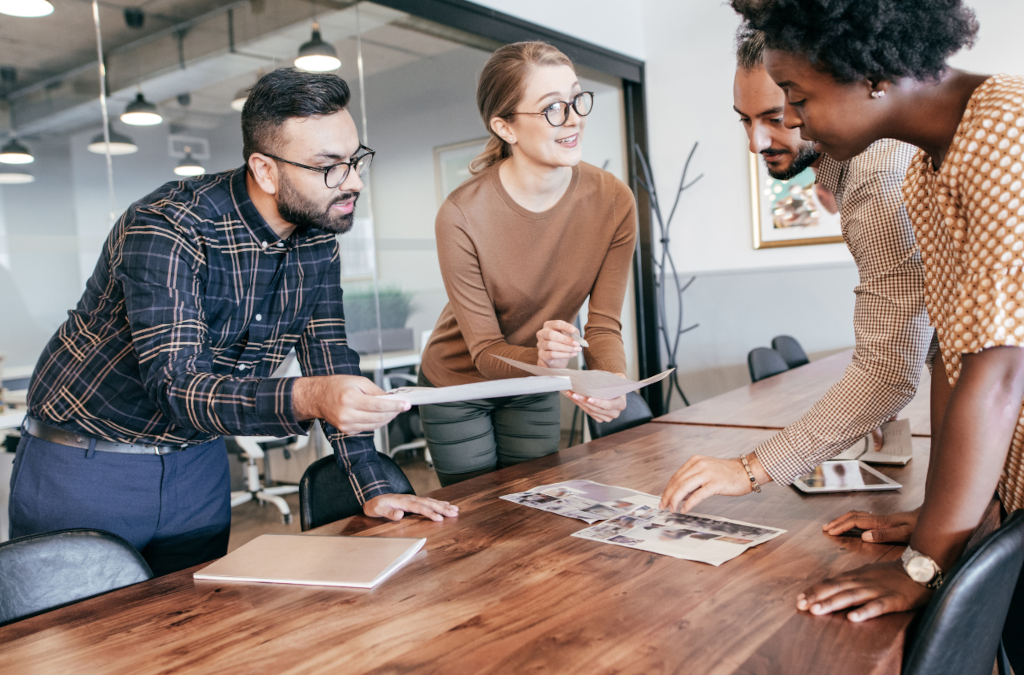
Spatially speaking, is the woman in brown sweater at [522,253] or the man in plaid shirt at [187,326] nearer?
the man in plaid shirt at [187,326]

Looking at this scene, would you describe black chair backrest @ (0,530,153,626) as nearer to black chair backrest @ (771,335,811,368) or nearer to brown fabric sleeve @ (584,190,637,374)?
brown fabric sleeve @ (584,190,637,374)

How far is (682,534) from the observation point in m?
1.27

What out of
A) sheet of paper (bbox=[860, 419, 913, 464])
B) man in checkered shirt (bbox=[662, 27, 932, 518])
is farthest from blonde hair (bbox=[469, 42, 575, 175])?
sheet of paper (bbox=[860, 419, 913, 464])

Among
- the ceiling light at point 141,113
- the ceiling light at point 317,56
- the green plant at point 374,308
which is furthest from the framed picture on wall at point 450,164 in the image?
the ceiling light at point 141,113

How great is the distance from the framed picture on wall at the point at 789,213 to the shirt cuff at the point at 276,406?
426 cm

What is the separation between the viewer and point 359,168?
1.76 meters

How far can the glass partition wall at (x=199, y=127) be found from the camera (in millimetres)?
2529

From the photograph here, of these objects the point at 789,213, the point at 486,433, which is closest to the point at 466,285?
the point at 486,433

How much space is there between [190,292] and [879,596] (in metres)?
1.28

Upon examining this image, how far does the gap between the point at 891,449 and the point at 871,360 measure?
0.51 meters

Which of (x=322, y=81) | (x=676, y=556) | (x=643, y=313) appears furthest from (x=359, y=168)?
(x=643, y=313)

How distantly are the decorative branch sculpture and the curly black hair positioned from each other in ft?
14.4

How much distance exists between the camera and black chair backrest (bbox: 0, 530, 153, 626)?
3.63ft

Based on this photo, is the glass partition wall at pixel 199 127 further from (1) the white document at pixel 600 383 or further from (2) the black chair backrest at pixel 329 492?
(1) the white document at pixel 600 383
